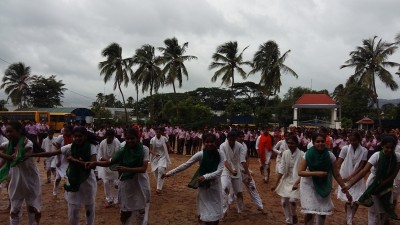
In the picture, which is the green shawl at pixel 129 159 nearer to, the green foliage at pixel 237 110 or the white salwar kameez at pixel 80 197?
the white salwar kameez at pixel 80 197

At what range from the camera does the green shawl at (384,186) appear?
229 inches

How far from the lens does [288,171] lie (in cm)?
751

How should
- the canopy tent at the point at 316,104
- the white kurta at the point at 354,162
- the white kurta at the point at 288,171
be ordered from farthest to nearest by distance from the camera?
the canopy tent at the point at 316,104 < the white kurta at the point at 354,162 < the white kurta at the point at 288,171

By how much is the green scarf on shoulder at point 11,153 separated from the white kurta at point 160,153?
513cm

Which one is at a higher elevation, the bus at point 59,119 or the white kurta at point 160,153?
the bus at point 59,119

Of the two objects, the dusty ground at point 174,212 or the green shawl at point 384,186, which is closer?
the green shawl at point 384,186

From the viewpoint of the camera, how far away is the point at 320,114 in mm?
55844

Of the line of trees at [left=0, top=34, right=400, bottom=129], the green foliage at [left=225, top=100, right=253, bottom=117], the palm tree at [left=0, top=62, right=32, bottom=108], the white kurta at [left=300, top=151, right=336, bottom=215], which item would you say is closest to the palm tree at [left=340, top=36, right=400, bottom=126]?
the line of trees at [left=0, top=34, right=400, bottom=129]

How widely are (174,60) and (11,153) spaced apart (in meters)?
32.2

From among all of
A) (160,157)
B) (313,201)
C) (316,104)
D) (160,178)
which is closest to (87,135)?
(313,201)

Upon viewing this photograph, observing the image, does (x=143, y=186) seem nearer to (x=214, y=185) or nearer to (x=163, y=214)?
(x=214, y=185)

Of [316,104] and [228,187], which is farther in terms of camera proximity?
[316,104]

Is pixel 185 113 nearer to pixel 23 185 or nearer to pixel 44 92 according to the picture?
pixel 23 185

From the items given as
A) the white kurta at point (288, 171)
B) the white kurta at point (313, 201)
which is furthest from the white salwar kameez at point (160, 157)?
the white kurta at point (313, 201)
